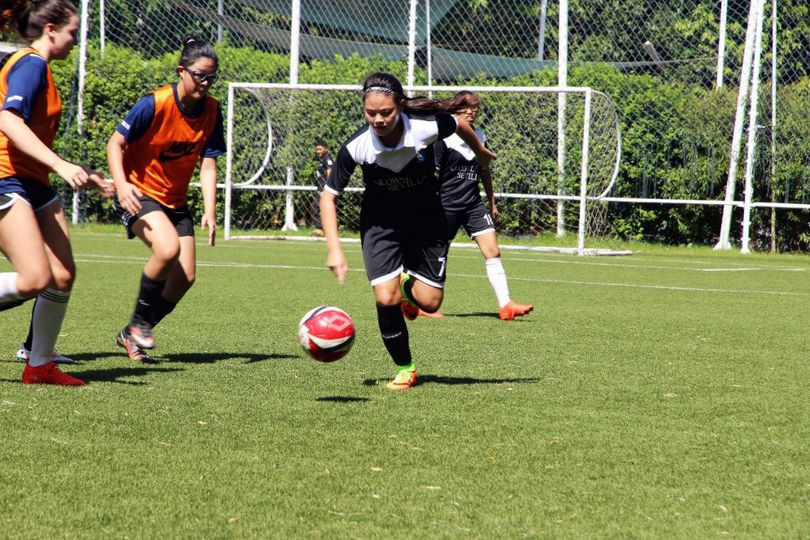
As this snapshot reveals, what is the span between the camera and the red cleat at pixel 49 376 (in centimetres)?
611

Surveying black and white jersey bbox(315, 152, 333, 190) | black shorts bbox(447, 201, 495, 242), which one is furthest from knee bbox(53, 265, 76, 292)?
black and white jersey bbox(315, 152, 333, 190)

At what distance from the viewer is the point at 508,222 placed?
21781mm

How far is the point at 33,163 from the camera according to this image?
6004 millimetres

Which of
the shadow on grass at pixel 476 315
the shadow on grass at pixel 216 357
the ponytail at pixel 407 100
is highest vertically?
the ponytail at pixel 407 100

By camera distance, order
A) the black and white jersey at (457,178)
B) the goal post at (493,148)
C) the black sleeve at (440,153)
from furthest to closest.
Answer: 1. the goal post at (493,148)
2. the black and white jersey at (457,178)
3. the black sleeve at (440,153)

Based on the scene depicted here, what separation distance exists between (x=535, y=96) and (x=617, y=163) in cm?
247

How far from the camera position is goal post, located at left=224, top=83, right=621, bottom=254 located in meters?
20.5

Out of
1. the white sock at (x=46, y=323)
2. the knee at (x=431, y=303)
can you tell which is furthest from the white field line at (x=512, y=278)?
the white sock at (x=46, y=323)

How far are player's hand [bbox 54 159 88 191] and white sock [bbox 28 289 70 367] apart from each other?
913 millimetres

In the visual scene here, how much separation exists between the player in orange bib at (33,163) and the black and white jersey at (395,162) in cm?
134

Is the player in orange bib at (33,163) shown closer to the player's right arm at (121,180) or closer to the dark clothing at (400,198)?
the player's right arm at (121,180)

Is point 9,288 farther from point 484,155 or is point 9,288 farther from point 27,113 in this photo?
point 484,155

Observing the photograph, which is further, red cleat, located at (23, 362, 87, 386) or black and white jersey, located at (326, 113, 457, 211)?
black and white jersey, located at (326, 113, 457, 211)

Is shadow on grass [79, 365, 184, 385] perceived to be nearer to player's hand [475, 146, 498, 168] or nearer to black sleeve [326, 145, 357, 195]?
black sleeve [326, 145, 357, 195]
